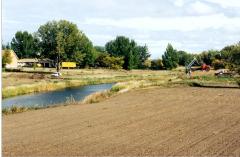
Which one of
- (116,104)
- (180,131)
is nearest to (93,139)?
(180,131)

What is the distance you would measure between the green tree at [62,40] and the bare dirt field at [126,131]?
83.1 m

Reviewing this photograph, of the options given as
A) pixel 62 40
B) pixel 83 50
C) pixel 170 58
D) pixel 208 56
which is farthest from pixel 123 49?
pixel 62 40

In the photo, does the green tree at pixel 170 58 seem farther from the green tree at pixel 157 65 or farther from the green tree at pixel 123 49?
the green tree at pixel 123 49

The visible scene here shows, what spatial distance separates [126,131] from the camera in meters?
21.3

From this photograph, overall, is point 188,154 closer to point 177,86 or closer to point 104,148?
point 104,148

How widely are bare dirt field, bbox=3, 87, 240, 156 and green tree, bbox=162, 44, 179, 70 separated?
109781 millimetres

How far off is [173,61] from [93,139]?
127281 millimetres

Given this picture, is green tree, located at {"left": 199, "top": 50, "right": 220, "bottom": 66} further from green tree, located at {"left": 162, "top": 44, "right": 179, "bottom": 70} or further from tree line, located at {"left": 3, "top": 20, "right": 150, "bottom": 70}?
tree line, located at {"left": 3, "top": 20, "right": 150, "bottom": 70}

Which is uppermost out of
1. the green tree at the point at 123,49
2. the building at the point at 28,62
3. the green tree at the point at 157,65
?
the green tree at the point at 123,49

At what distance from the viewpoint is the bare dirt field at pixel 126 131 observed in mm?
16578

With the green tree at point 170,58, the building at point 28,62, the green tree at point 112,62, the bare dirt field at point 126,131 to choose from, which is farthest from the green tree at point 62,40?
the bare dirt field at point 126,131

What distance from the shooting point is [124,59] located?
139m

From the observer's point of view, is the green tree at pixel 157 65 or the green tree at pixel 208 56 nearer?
the green tree at pixel 208 56

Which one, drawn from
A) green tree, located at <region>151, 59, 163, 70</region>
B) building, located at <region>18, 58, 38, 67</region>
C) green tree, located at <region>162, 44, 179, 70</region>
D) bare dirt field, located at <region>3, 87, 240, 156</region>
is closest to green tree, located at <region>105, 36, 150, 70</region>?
green tree, located at <region>151, 59, 163, 70</region>
